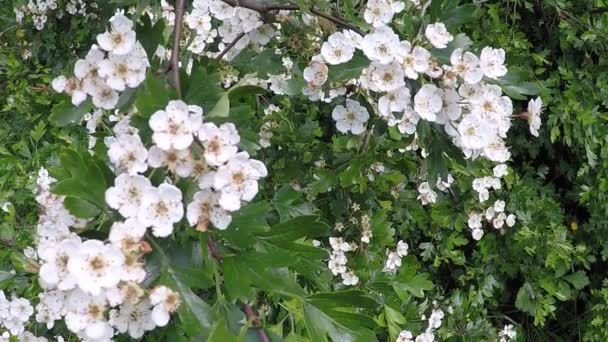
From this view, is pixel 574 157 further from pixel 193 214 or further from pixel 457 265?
pixel 193 214

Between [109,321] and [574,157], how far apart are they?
2023mm

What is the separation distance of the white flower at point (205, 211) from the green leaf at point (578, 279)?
173cm

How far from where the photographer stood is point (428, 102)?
1.03m

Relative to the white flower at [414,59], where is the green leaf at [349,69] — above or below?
below

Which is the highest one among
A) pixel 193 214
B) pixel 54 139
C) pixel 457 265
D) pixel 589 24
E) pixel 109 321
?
pixel 193 214

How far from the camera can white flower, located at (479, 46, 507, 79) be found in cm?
111

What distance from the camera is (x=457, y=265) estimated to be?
8.02 feet

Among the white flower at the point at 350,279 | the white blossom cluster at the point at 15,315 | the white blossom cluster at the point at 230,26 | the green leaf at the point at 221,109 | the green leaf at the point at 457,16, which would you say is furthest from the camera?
the white flower at the point at 350,279

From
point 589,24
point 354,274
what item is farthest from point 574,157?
point 354,274

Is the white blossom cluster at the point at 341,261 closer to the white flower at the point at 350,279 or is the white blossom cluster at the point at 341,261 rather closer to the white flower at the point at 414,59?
the white flower at the point at 350,279

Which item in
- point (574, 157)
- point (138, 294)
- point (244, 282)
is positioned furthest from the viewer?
point (574, 157)

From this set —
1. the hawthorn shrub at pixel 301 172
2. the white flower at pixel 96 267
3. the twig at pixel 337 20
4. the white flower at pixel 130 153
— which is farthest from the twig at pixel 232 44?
the white flower at pixel 96 267

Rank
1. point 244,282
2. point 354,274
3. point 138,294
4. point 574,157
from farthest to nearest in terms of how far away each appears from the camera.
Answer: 1. point 574,157
2. point 354,274
3. point 244,282
4. point 138,294

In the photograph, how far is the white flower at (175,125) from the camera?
84cm
